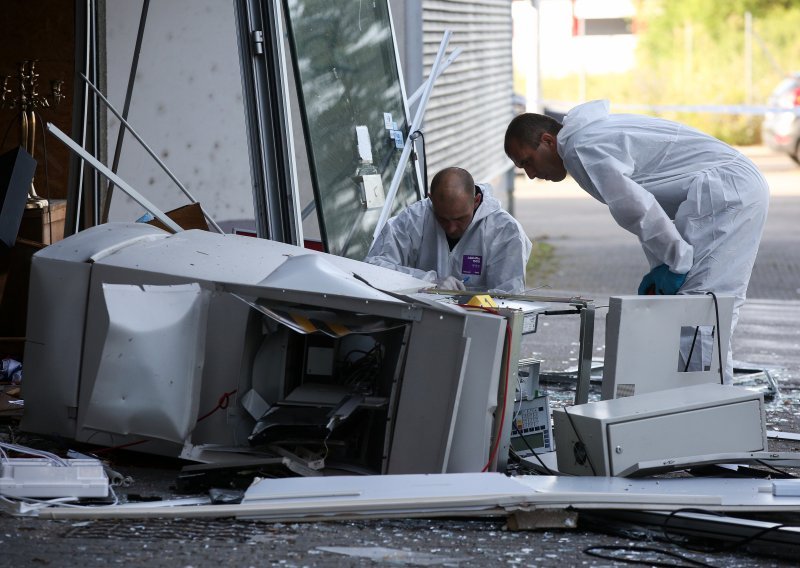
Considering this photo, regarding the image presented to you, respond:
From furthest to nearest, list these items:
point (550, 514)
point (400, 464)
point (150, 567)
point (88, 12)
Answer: point (88, 12) → point (400, 464) → point (550, 514) → point (150, 567)

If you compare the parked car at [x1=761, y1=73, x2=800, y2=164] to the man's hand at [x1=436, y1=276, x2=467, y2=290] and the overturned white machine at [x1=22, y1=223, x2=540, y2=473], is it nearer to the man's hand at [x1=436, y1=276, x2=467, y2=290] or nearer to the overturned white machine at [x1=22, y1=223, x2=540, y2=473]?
the man's hand at [x1=436, y1=276, x2=467, y2=290]

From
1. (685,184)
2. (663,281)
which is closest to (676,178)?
(685,184)

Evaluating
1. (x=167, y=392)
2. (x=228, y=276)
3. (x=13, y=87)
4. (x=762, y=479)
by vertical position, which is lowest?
(x=762, y=479)

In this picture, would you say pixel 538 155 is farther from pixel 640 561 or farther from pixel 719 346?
pixel 640 561

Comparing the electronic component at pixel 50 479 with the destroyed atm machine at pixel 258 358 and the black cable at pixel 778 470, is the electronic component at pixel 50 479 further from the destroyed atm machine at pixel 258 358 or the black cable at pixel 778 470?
the black cable at pixel 778 470

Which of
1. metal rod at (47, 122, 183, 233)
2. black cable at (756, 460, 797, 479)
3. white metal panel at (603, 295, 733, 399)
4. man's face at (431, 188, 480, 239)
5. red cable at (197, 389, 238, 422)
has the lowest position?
black cable at (756, 460, 797, 479)

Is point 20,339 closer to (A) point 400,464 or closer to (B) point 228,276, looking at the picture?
(B) point 228,276

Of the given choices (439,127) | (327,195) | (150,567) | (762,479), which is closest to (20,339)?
(327,195)

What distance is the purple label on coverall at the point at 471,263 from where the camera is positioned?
18.2 feet

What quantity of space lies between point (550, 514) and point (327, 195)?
306 cm

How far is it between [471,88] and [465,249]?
7.54 metres

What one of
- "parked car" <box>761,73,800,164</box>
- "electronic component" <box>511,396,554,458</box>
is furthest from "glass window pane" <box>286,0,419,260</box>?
"parked car" <box>761,73,800,164</box>

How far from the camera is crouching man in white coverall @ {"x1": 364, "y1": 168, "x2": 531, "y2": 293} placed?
5.42m

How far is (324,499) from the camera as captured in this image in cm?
385
